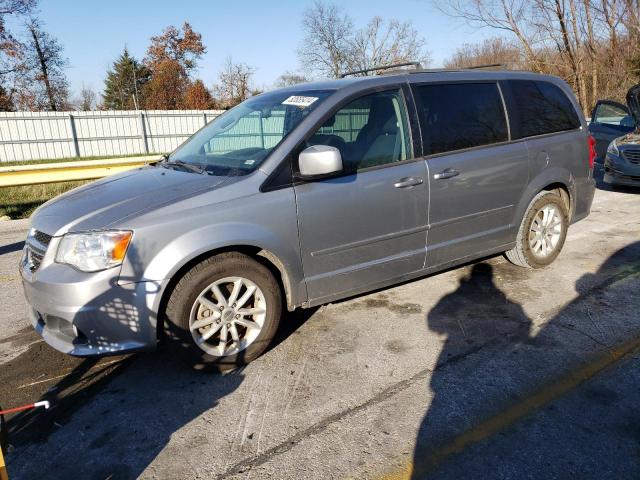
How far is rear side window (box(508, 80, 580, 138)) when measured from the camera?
441cm

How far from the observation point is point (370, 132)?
3.57m

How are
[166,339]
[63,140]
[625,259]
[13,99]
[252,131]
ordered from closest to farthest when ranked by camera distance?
[166,339], [252,131], [625,259], [63,140], [13,99]

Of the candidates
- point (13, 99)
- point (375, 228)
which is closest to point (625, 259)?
point (375, 228)

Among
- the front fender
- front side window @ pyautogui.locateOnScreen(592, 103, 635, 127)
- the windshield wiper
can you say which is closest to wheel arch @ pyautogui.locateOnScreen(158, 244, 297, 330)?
the front fender

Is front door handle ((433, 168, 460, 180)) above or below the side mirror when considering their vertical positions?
below

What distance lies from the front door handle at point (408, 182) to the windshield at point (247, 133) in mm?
823

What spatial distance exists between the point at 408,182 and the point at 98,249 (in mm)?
2160

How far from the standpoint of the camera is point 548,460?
7.39 feet

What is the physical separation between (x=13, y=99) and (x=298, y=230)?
4004 cm

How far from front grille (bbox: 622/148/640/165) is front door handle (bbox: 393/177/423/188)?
22.7 feet

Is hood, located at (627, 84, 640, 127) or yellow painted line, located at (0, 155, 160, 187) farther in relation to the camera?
hood, located at (627, 84, 640, 127)

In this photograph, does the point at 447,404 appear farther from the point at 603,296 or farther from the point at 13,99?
the point at 13,99

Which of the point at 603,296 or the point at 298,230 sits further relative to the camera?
the point at 603,296

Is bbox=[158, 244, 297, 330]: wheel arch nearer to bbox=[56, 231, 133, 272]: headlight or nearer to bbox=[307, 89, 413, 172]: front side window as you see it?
bbox=[56, 231, 133, 272]: headlight
